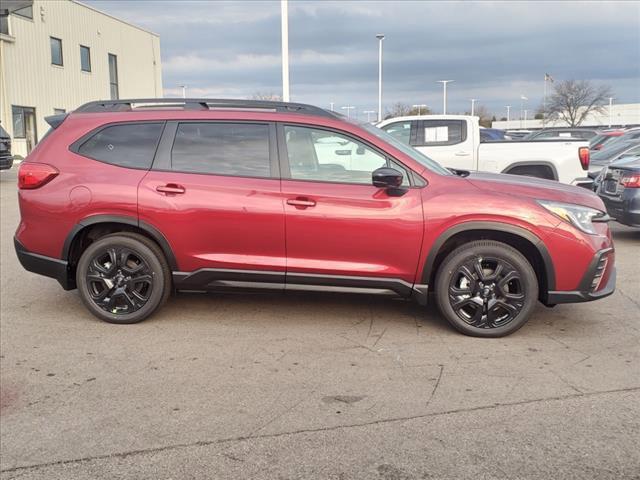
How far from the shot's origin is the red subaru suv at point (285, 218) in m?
4.88

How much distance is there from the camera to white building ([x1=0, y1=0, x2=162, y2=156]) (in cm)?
2852

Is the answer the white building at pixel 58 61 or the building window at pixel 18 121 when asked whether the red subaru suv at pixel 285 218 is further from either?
the building window at pixel 18 121

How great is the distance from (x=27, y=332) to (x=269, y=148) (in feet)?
8.31

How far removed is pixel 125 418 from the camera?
11.8 feet

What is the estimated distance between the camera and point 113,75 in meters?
39.0

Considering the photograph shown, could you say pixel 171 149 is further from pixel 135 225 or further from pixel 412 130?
pixel 412 130

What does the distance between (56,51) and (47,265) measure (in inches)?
1237

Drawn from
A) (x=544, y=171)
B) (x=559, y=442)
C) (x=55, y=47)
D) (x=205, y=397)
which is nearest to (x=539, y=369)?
(x=559, y=442)

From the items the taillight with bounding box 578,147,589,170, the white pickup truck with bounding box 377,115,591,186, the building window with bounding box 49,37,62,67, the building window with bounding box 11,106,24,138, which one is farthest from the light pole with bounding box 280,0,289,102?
the building window with bounding box 49,37,62,67

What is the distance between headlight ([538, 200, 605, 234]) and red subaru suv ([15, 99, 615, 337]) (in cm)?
1

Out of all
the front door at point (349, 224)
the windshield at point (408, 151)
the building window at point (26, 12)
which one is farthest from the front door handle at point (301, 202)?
the building window at point (26, 12)

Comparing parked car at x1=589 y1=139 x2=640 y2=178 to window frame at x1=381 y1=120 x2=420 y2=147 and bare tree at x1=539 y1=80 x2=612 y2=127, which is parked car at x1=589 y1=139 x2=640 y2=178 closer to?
window frame at x1=381 y1=120 x2=420 y2=147

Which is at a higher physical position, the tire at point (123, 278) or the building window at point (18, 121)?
the building window at point (18, 121)

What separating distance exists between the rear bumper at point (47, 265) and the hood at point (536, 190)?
352 cm
